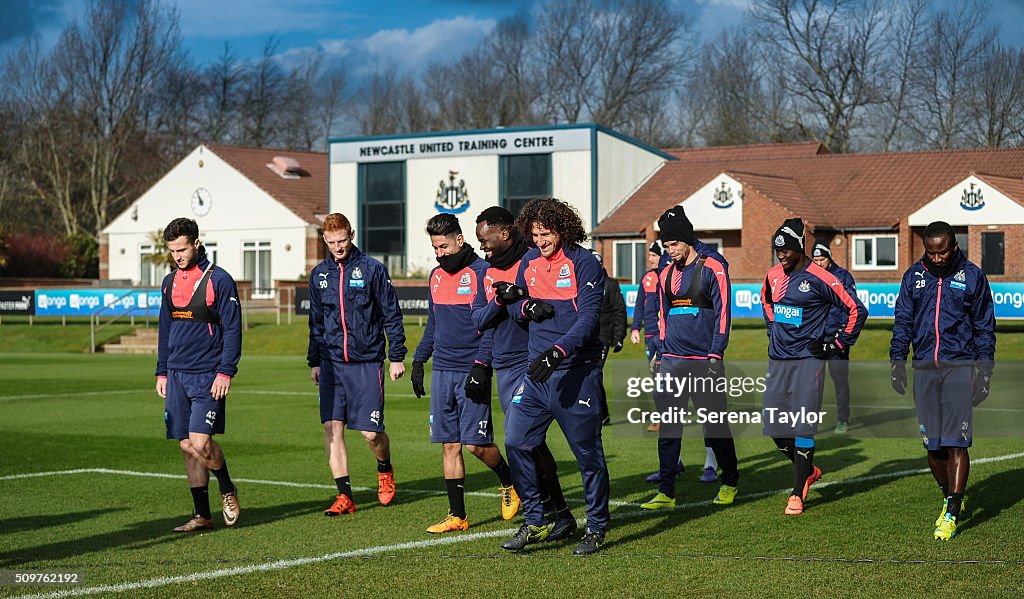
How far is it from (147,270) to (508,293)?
59.6 m

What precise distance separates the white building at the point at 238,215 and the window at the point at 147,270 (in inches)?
2.0

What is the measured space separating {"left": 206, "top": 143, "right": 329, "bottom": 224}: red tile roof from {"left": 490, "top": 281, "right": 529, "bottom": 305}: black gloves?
52.3m

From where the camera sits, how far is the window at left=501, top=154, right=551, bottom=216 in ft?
171

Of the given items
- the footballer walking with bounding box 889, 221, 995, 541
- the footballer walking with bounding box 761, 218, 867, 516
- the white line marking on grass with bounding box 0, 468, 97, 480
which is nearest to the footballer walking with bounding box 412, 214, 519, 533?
the footballer walking with bounding box 761, 218, 867, 516

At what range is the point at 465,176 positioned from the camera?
175ft

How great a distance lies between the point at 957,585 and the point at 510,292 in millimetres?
3119

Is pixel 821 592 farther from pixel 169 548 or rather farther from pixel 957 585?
pixel 169 548

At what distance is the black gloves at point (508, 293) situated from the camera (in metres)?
7.96

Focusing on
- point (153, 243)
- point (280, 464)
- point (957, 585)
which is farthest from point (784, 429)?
point (153, 243)

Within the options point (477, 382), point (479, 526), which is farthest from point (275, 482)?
point (477, 382)

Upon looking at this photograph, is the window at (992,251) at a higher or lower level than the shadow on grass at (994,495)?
higher

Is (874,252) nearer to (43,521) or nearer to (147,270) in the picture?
(147,270)

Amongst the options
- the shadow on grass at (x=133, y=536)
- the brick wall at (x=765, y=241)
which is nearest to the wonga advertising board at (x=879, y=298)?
the brick wall at (x=765, y=241)

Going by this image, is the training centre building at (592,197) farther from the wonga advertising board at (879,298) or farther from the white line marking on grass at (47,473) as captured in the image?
the white line marking on grass at (47,473)
